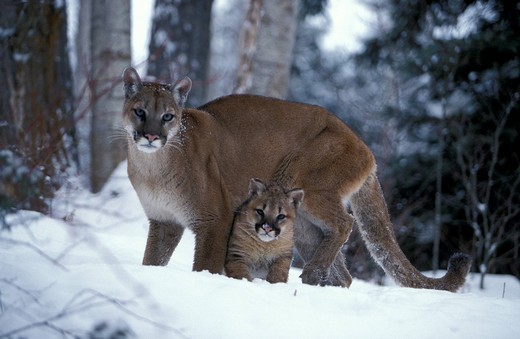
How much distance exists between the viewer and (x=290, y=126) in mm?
5359

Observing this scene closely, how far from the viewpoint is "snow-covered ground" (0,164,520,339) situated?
3.13 m

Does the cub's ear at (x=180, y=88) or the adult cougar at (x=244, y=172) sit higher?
the cub's ear at (x=180, y=88)

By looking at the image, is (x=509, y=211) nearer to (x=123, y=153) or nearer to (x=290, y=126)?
(x=290, y=126)

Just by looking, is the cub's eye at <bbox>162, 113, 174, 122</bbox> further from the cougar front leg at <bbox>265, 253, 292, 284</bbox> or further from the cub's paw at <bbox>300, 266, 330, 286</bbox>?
the cub's paw at <bbox>300, 266, 330, 286</bbox>

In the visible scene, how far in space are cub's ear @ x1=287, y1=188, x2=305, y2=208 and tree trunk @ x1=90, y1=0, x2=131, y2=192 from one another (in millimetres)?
4026

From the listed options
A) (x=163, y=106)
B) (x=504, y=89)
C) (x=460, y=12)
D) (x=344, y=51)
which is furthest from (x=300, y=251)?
(x=344, y=51)

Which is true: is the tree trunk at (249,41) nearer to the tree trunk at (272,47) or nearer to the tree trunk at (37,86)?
the tree trunk at (272,47)

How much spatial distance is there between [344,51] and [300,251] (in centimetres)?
1425

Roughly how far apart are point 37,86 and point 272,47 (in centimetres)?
361

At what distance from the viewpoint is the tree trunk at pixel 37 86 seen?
6.12 m

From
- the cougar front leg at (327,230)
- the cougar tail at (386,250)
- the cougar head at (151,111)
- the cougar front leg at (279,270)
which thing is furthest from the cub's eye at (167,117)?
the cougar tail at (386,250)

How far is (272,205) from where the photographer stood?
505 centimetres

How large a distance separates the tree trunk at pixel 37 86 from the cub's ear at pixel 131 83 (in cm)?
103

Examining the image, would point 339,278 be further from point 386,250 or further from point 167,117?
point 167,117
